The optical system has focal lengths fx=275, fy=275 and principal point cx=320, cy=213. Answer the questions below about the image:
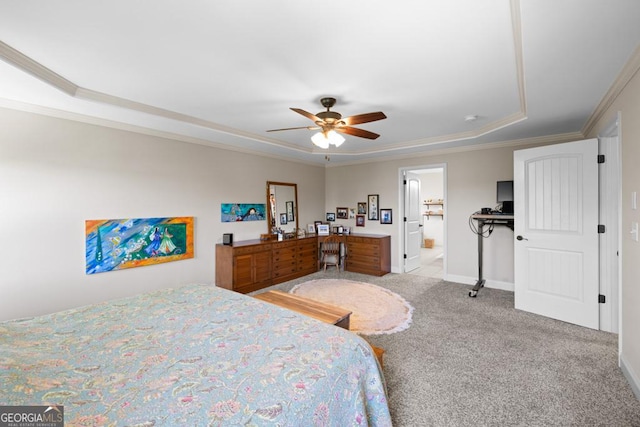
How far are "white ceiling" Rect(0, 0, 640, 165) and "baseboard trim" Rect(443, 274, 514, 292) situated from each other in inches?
97.2

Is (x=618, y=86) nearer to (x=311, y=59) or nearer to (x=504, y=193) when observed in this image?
(x=504, y=193)

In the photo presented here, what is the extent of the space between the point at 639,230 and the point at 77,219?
513cm

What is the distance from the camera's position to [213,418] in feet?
3.11

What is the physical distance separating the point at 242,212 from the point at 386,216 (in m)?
2.93

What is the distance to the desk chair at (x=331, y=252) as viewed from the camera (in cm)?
572

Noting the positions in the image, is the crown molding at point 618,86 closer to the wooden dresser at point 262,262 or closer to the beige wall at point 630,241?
the beige wall at point 630,241

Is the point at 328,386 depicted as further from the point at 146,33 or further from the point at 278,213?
the point at 278,213

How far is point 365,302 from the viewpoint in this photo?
12.9 ft

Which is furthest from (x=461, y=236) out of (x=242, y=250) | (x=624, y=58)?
(x=242, y=250)

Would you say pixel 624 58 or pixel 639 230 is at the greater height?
pixel 624 58

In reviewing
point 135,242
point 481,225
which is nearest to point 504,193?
point 481,225

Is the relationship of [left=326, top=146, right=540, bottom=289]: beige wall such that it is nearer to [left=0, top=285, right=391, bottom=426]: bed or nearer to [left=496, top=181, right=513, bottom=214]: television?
[left=496, top=181, right=513, bottom=214]: television

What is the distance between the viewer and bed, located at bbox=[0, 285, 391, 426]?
3.31 feet

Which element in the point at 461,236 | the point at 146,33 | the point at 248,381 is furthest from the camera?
the point at 461,236
